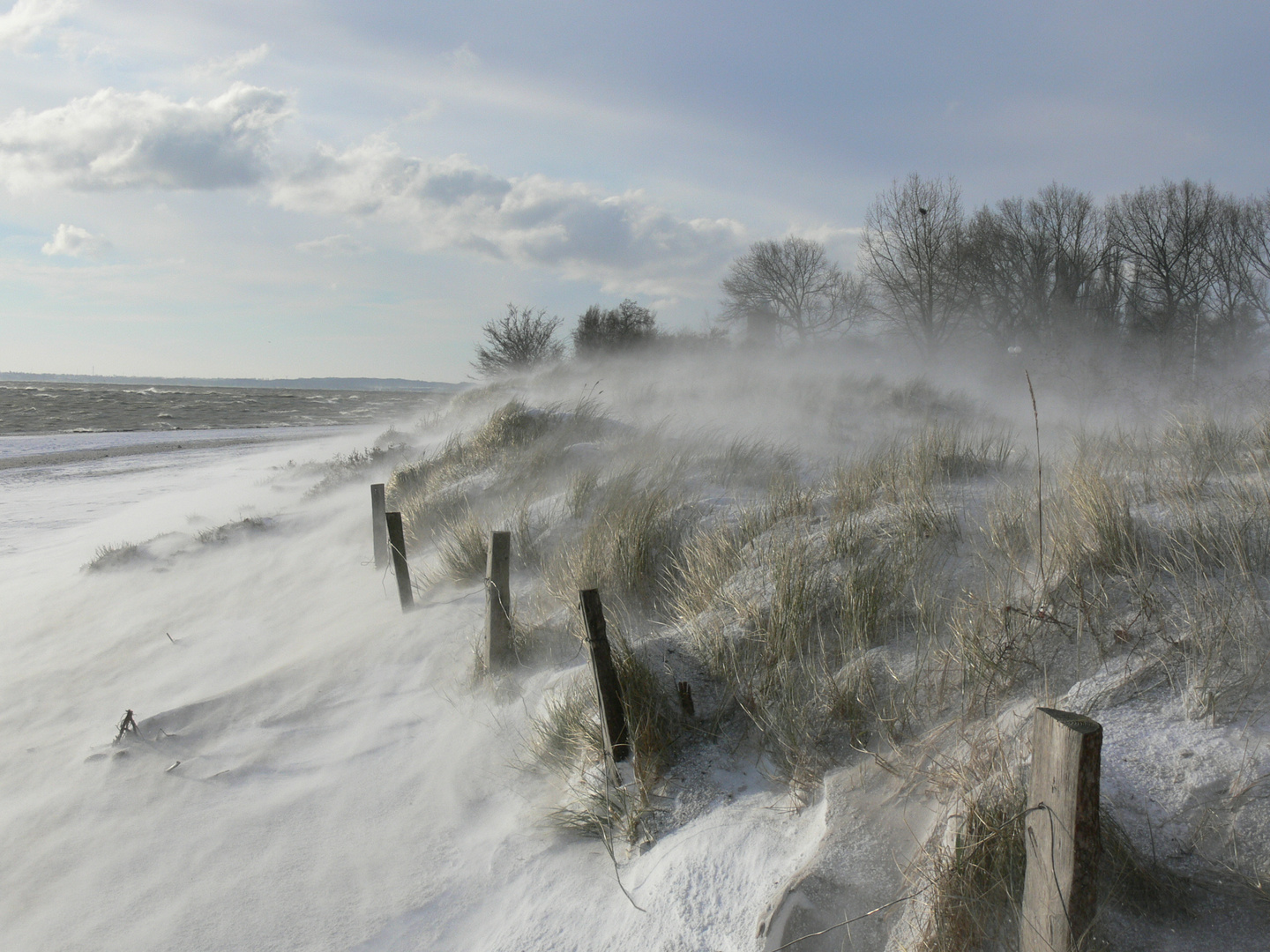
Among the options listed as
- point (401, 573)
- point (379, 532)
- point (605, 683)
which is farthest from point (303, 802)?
point (379, 532)

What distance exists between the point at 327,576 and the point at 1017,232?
1503 inches

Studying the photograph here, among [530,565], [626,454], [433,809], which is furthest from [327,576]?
[433,809]

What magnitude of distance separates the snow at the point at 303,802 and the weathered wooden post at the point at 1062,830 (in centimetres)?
101

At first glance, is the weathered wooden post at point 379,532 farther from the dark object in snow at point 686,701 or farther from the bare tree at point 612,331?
the bare tree at point 612,331

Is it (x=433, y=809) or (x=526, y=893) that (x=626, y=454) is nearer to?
(x=433, y=809)

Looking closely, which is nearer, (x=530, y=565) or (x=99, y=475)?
(x=530, y=565)

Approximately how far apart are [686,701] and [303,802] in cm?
251

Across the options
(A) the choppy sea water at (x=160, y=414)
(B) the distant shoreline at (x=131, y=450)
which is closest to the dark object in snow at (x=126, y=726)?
(B) the distant shoreline at (x=131, y=450)

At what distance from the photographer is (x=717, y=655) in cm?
438

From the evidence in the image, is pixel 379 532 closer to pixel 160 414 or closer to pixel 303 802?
pixel 303 802

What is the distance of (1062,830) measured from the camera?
210 cm

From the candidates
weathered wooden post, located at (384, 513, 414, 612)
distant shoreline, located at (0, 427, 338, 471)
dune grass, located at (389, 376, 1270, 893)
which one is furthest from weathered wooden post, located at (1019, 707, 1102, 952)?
distant shoreline, located at (0, 427, 338, 471)

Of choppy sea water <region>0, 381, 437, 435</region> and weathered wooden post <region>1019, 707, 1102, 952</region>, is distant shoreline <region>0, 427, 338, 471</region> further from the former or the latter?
weathered wooden post <region>1019, 707, 1102, 952</region>

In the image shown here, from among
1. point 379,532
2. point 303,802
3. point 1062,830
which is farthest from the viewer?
point 379,532
